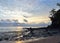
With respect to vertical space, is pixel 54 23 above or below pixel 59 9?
below

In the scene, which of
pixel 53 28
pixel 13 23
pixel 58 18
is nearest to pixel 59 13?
pixel 58 18

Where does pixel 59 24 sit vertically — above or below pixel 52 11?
below

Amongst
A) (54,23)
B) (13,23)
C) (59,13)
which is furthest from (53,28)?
(13,23)

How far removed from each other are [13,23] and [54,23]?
135002 mm

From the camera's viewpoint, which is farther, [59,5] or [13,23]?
[13,23]

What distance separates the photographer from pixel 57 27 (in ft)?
194

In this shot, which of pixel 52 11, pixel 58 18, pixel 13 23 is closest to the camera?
pixel 58 18

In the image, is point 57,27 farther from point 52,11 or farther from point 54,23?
point 52,11

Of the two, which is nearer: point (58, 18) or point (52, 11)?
point (58, 18)

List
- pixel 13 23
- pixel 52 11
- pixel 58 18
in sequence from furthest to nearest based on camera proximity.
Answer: pixel 13 23 → pixel 52 11 → pixel 58 18

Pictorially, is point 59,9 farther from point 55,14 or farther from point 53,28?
point 53,28

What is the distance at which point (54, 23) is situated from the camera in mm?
61031

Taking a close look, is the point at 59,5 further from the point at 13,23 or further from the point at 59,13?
the point at 13,23

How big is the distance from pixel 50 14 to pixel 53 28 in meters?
6.09
